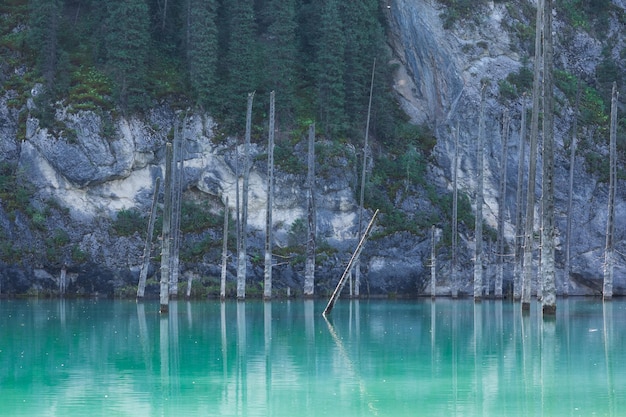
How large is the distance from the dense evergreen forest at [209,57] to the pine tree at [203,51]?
0.06 m

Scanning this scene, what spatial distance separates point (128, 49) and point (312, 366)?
49.4 metres

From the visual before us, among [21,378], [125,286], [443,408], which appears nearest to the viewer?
[443,408]

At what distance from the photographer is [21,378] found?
65.6 feet

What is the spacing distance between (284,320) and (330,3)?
3760 cm

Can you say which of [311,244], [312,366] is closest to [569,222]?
[311,244]

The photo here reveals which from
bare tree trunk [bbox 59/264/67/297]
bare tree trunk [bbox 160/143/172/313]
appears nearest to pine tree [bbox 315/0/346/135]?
bare tree trunk [bbox 59/264/67/297]

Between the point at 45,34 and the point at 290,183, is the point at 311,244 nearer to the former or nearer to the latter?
the point at 290,183

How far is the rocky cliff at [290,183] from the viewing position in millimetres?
62781

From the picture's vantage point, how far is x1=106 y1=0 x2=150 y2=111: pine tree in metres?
68.1

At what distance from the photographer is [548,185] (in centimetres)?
3741

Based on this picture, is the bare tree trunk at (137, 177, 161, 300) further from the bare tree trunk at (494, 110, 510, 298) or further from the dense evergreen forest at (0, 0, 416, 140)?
the bare tree trunk at (494, 110, 510, 298)

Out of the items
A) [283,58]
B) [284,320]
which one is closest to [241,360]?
[284,320]

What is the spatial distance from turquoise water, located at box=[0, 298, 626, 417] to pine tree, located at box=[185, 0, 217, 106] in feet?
108

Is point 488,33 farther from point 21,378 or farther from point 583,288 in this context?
point 21,378
